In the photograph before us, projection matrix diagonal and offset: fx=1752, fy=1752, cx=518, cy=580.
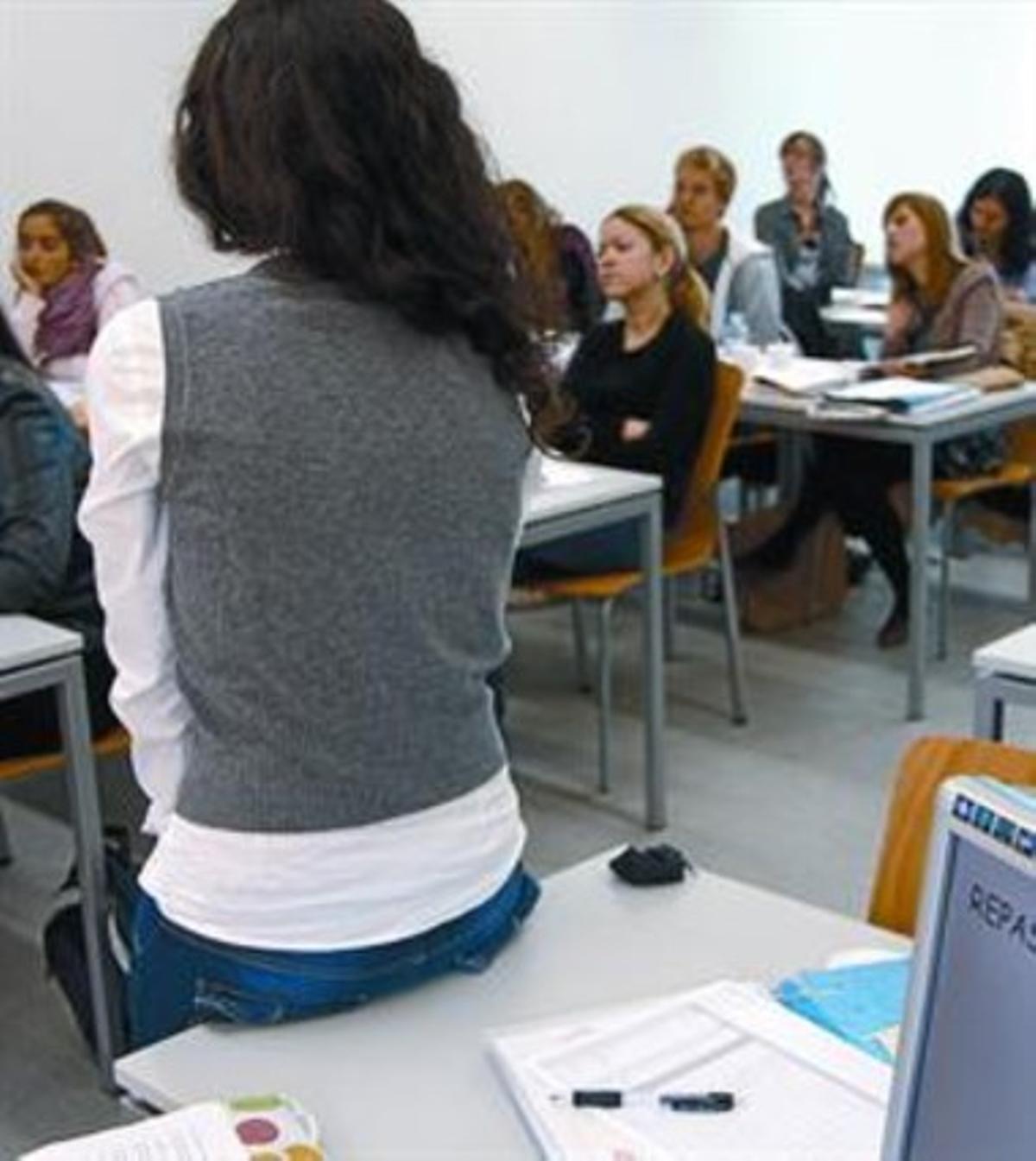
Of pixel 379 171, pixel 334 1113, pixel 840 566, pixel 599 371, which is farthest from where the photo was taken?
pixel 840 566

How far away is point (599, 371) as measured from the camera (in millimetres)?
4094

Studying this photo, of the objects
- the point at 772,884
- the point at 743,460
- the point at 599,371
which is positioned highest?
the point at 599,371

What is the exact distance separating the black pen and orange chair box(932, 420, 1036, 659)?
10.7 ft

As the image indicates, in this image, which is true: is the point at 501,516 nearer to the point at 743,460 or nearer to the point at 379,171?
the point at 379,171

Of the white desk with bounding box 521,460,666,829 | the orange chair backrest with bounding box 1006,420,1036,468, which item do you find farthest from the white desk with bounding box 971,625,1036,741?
the orange chair backrest with bounding box 1006,420,1036,468

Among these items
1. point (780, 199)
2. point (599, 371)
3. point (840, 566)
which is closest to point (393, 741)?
point (599, 371)

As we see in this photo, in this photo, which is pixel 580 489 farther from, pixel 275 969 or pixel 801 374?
pixel 275 969

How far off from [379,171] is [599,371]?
2663 millimetres

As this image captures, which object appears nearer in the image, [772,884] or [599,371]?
[772,884]

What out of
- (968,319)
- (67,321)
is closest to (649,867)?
(968,319)

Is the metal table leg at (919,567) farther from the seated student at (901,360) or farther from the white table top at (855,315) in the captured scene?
the white table top at (855,315)

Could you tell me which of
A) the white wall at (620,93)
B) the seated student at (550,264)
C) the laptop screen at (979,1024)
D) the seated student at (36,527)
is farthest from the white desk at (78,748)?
the white wall at (620,93)

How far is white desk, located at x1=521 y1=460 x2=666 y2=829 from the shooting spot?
328cm

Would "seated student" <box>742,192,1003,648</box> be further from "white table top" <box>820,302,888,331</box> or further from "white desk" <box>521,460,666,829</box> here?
"white desk" <box>521,460,666,829</box>
